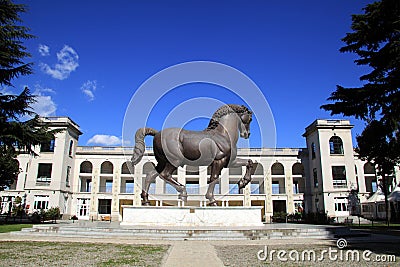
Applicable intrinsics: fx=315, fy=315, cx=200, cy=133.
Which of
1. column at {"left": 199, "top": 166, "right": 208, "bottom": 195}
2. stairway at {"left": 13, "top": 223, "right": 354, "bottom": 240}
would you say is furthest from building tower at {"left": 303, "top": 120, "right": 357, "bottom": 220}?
stairway at {"left": 13, "top": 223, "right": 354, "bottom": 240}

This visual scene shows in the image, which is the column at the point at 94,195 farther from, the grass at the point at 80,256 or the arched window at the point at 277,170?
the grass at the point at 80,256

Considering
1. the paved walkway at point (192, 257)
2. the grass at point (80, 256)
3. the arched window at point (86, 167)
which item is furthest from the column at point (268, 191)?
the grass at point (80, 256)

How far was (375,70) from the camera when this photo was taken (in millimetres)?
14781

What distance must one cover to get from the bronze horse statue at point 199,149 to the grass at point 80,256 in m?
4.83

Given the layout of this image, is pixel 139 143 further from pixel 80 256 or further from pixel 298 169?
pixel 298 169

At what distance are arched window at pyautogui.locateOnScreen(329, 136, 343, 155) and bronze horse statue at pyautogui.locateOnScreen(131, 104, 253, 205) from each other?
34.6 meters

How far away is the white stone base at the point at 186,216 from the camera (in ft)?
43.2

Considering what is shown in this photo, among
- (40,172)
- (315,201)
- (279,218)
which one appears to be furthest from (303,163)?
(40,172)

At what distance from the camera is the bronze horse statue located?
13320 millimetres

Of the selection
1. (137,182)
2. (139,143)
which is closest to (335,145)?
(137,182)

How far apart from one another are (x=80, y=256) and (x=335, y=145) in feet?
140

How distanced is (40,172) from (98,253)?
133 feet

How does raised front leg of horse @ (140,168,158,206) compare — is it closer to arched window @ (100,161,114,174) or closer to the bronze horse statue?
the bronze horse statue

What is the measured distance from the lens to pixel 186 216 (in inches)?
522
